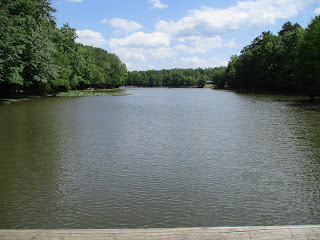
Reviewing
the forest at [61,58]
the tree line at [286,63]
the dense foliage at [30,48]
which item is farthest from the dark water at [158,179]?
the tree line at [286,63]

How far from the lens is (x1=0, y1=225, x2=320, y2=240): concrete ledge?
176 inches

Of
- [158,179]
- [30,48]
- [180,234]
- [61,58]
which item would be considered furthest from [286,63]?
[180,234]

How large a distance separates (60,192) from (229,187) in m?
4.36

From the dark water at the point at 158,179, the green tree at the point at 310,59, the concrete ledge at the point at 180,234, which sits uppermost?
the green tree at the point at 310,59

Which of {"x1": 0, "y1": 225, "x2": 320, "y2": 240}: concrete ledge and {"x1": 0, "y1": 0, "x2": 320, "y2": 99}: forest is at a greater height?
{"x1": 0, "y1": 0, "x2": 320, "y2": 99}: forest

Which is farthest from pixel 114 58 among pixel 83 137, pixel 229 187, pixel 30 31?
pixel 229 187

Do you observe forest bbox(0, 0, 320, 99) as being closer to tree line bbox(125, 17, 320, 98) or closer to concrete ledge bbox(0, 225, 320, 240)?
tree line bbox(125, 17, 320, 98)

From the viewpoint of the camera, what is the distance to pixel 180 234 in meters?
4.51

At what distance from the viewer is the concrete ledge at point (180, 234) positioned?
4.48 metres

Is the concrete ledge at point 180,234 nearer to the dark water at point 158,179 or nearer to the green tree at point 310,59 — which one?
the dark water at point 158,179

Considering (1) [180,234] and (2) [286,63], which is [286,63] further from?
(1) [180,234]

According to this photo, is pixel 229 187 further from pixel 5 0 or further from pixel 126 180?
pixel 5 0

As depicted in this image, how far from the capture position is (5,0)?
129 feet

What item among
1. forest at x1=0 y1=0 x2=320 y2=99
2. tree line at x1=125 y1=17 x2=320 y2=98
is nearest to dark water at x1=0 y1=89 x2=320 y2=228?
forest at x1=0 y1=0 x2=320 y2=99
